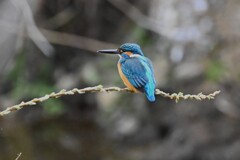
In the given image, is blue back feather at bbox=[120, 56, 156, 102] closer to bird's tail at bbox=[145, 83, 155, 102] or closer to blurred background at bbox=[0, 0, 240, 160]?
bird's tail at bbox=[145, 83, 155, 102]

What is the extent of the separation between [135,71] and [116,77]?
15.9 ft

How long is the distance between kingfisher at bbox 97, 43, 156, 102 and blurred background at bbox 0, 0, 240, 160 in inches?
142

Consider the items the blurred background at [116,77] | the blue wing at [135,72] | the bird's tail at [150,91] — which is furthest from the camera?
the blurred background at [116,77]

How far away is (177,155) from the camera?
21.9ft

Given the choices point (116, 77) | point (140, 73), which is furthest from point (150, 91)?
point (116, 77)

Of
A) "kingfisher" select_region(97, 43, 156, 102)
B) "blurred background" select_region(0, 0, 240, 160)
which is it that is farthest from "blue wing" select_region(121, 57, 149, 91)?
"blurred background" select_region(0, 0, 240, 160)

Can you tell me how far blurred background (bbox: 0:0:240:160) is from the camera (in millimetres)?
7020

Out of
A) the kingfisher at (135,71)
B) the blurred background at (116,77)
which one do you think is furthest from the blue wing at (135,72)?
the blurred background at (116,77)

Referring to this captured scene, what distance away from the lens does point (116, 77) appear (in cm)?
780

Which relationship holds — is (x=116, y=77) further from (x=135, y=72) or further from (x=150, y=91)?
(x=150, y=91)

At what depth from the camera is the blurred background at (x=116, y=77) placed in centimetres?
702

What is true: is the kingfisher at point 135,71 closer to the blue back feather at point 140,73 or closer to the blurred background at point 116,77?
the blue back feather at point 140,73

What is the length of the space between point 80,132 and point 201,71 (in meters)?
1.93

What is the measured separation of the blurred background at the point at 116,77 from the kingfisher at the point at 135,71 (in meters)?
3.59
